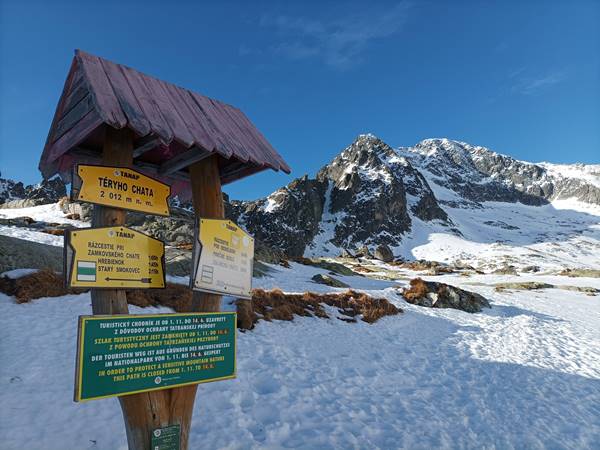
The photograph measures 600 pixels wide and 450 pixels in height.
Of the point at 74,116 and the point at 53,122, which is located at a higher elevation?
the point at 53,122

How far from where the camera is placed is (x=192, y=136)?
153 inches

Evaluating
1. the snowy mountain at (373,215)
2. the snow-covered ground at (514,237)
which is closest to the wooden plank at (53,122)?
the snow-covered ground at (514,237)

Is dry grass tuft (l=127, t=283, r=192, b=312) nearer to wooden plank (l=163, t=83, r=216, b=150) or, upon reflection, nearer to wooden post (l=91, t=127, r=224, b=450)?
wooden post (l=91, t=127, r=224, b=450)

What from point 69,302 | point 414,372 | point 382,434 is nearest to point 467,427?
point 382,434

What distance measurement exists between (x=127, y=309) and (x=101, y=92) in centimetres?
222

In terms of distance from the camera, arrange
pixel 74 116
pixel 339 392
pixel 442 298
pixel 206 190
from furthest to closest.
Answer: pixel 442 298 → pixel 339 392 → pixel 206 190 → pixel 74 116

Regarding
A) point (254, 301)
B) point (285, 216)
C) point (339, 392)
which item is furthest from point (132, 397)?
point (285, 216)

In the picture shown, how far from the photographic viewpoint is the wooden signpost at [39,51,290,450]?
3.33 metres

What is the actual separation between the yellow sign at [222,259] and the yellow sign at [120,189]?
66cm

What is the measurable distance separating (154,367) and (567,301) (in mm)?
30723

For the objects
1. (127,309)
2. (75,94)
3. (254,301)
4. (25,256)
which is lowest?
(254,301)

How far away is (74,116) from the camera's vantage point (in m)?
3.96

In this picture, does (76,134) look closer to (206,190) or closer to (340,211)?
(206,190)

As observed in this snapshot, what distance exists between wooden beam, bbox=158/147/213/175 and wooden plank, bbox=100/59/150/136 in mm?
765
